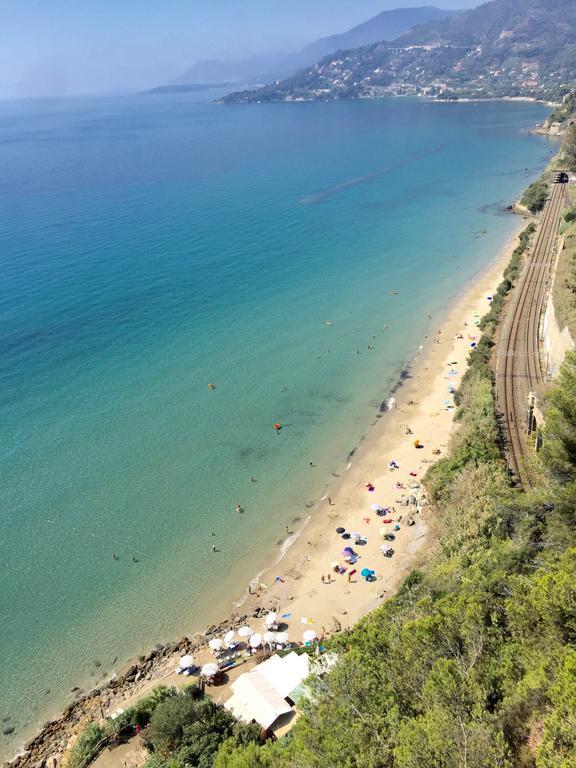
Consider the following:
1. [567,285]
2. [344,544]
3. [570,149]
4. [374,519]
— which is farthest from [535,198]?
[344,544]

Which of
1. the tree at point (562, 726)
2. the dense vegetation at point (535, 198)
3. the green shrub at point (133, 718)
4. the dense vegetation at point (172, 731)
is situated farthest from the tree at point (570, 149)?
the green shrub at point (133, 718)

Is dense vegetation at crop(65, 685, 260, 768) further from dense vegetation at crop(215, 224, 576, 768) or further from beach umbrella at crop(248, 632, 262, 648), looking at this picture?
beach umbrella at crop(248, 632, 262, 648)

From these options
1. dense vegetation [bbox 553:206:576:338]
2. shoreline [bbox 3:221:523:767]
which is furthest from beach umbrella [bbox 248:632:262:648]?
dense vegetation [bbox 553:206:576:338]

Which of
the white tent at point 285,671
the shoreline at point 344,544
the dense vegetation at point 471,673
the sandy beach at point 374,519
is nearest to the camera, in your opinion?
the dense vegetation at point 471,673

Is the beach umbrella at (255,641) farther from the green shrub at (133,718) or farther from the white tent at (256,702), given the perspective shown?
the green shrub at (133,718)

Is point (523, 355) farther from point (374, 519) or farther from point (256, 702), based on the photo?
point (256, 702)

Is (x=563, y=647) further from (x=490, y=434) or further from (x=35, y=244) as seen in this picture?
(x=35, y=244)

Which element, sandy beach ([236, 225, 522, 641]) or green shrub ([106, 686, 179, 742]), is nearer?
green shrub ([106, 686, 179, 742])
